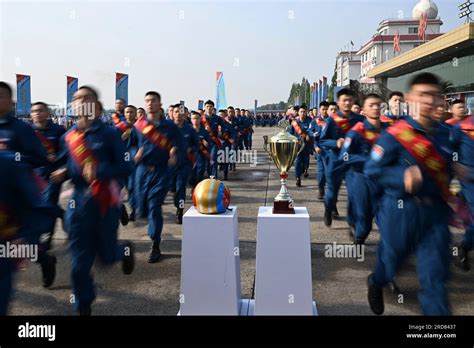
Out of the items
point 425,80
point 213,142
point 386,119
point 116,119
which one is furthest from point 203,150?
point 425,80

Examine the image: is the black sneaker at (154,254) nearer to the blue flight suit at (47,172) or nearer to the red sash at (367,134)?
the blue flight suit at (47,172)

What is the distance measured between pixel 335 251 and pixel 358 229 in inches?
15.3

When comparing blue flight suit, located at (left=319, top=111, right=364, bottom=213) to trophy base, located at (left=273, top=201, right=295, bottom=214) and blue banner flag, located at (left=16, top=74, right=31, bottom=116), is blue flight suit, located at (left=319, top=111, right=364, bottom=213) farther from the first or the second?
blue banner flag, located at (left=16, top=74, right=31, bottom=116)

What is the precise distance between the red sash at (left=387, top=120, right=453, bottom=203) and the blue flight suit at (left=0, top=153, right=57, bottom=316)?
8.72 feet

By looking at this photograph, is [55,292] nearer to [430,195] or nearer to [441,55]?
[430,195]

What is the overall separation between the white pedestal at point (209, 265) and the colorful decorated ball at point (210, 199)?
76 millimetres

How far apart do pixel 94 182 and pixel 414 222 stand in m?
2.52

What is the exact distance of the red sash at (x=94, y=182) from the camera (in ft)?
12.1

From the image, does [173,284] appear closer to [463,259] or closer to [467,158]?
[463,259]

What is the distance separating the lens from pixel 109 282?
15.0 ft

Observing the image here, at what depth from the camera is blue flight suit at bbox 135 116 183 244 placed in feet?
18.0

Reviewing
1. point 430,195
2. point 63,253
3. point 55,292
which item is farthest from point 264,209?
point 63,253

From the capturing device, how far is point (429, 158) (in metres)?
3.36

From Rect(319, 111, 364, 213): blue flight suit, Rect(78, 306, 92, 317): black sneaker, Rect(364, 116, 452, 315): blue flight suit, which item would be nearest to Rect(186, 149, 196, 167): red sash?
Rect(319, 111, 364, 213): blue flight suit
